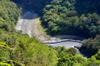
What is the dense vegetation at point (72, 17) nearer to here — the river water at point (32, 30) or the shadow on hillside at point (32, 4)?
the river water at point (32, 30)

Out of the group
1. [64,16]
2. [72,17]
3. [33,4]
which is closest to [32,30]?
[64,16]

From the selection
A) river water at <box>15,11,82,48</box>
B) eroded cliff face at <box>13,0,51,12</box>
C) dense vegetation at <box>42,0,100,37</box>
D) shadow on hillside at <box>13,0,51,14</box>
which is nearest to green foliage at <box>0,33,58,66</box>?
river water at <box>15,11,82,48</box>

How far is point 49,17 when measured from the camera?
11212 centimetres

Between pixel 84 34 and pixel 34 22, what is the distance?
1715 cm

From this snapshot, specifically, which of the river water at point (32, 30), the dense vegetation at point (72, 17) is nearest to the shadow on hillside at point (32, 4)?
the river water at point (32, 30)

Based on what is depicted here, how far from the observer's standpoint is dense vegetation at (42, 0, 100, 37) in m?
105

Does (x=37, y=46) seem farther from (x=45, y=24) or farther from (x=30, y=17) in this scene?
(x=30, y=17)

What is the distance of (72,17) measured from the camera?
111m

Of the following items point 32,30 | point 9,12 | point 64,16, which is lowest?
point 32,30

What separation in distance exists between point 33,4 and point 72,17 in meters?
21.2

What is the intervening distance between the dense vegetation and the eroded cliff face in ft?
15.2

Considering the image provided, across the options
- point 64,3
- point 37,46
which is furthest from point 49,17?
point 37,46

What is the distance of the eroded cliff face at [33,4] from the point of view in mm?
125000

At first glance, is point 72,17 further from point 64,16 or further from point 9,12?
point 9,12
